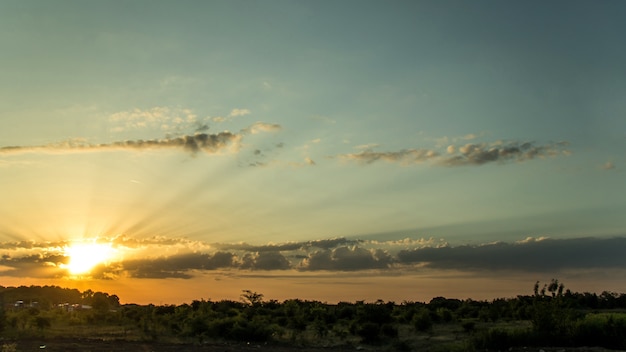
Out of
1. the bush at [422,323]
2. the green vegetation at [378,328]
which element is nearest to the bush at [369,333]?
the green vegetation at [378,328]

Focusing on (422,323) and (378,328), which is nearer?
(378,328)

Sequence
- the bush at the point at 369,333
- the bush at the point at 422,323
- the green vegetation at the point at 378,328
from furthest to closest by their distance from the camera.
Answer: the bush at the point at 422,323
the bush at the point at 369,333
the green vegetation at the point at 378,328

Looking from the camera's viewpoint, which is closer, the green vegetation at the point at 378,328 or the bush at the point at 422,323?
the green vegetation at the point at 378,328

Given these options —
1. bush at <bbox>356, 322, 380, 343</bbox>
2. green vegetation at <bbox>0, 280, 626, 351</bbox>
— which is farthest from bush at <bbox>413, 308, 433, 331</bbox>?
bush at <bbox>356, 322, 380, 343</bbox>

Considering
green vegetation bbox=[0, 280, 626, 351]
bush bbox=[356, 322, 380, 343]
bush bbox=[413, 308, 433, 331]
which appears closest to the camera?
green vegetation bbox=[0, 280, 626, 351]

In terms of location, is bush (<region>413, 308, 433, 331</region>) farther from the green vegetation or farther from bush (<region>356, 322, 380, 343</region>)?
bush (<region>356, 322, 380, 343</region>)

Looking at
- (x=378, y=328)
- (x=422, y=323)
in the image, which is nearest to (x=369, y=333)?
(x=378, y=328)

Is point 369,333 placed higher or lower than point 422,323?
higher

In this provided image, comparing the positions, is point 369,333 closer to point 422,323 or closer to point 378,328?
point 378,328

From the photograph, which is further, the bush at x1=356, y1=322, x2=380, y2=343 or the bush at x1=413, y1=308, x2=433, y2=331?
the bush at x1=413, y1=308, x2=433, y2=331

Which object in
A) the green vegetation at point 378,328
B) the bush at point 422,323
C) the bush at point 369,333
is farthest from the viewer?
the bush at point 422,323

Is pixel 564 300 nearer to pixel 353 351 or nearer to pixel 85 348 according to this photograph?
pixel 353 351

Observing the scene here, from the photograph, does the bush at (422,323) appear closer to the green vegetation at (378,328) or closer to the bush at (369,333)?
the green vegetation at (378,328)

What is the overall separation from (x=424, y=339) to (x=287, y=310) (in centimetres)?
2886
